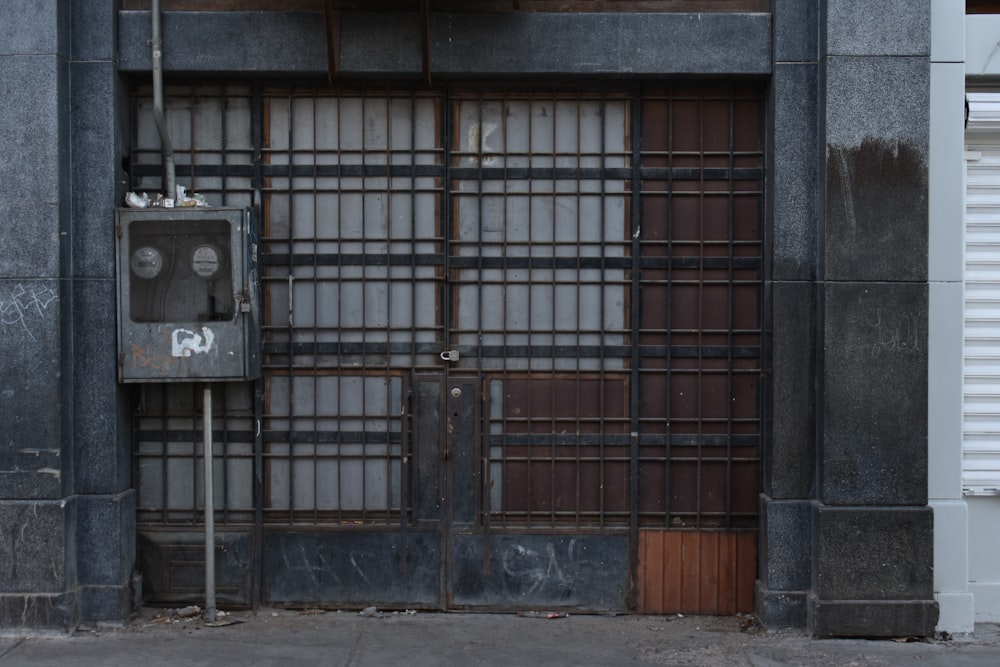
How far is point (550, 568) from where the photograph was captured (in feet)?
22.6

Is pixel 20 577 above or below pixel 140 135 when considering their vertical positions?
below

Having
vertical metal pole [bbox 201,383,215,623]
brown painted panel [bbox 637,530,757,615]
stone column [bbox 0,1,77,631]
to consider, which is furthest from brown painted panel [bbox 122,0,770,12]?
brown painted panel [bbox 637,530,757,615]

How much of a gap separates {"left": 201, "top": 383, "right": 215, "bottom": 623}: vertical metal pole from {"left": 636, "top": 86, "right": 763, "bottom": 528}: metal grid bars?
114 inches

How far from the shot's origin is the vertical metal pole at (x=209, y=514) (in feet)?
21.6

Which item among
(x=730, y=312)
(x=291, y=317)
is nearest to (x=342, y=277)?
(x=291, y=317)

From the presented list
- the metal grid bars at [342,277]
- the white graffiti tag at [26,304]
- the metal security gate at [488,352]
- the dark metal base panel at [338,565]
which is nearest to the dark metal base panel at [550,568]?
the metal security gate at [488,352]

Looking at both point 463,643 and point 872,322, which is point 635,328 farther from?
point 463,643

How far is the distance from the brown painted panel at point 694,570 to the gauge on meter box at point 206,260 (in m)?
3.39

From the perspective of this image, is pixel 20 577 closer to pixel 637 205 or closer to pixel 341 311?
pixel 341 311

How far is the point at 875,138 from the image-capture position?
6.35 m

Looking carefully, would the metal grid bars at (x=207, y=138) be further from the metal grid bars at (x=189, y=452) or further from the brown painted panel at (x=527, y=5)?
the metal grid bars at (x=189, y=452)

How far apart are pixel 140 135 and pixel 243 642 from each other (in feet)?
11.4

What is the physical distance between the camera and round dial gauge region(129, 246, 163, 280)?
648 centimetres

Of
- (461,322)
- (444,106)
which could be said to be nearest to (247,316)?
(461,322)
